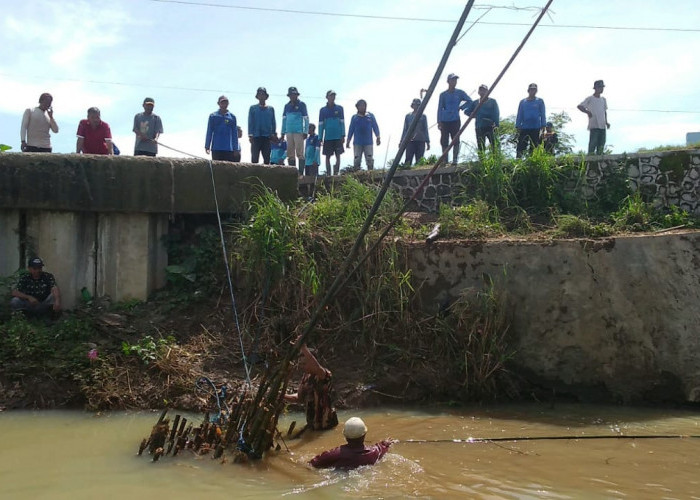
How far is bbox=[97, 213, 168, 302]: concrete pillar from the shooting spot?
9234mm

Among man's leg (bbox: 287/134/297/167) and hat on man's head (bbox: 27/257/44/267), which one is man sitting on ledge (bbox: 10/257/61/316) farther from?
man's leg (bbox: 287/134/297/167)

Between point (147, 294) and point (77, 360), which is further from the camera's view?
point (147, 294)

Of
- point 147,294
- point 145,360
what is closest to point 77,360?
point 145,360

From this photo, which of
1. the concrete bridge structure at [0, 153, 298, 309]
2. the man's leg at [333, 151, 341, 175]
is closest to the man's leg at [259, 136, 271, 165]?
the man's leg at [333, 151, 341, 175]

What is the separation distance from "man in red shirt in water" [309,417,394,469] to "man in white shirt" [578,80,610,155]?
296 inches

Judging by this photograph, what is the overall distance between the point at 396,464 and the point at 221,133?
23.0 feet

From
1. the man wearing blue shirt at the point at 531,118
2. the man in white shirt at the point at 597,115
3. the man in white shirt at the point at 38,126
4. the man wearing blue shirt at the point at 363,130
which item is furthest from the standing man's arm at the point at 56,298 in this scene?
the man in white shirt at the point at 597,115

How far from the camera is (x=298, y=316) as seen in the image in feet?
27.9

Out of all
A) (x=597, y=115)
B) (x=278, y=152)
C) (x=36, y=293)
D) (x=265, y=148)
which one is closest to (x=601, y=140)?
(x=597, y=115)

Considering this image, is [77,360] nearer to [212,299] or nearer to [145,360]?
[145,360]

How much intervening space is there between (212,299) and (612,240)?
5227mm

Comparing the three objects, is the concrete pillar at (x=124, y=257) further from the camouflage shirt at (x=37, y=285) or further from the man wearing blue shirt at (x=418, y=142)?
the man wearing blue shirt at (x=418, y=142)

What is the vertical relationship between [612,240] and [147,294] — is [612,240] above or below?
above

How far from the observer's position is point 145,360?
790 centimetres
